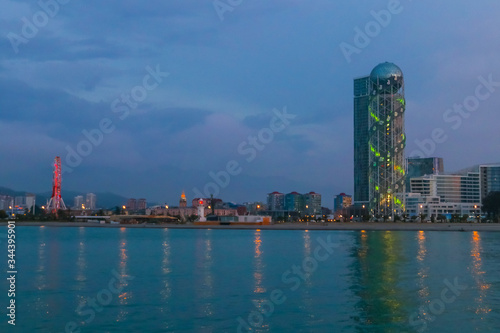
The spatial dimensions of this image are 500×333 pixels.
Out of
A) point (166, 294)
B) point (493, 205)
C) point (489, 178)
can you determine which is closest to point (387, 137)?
point (493, 205)

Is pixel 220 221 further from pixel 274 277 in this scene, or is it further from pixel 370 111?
pixel 274 277

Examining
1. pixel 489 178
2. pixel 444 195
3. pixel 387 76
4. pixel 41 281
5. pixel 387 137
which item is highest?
pixel 387 76

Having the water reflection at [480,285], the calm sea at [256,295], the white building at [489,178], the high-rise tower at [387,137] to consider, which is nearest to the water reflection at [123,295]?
the calm sea at [256,295]

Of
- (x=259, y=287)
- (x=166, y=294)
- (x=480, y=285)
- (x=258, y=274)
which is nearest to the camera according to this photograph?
(x=166, y=294)

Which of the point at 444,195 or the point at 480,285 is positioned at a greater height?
the point at 444,195

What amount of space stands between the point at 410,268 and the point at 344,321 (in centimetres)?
1738

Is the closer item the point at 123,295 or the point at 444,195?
the point at 123,295

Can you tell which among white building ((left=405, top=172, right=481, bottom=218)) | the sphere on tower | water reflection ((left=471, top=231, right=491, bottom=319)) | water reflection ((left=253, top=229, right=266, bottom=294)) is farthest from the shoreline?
water reflection ((left=253, top=229, right=266, bottom=294))

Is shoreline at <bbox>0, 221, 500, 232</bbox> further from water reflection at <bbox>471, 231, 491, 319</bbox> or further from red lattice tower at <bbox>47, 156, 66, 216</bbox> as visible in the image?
water reflection at <bbox>471, 231, 491, 319</bbox>

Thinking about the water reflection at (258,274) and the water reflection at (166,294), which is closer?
the water reflection at (166,294)

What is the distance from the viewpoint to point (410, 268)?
35656 millimetres

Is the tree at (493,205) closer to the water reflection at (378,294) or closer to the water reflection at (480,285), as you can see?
the water reflection at (480,285)

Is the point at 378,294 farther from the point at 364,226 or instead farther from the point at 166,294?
the point at 364,226

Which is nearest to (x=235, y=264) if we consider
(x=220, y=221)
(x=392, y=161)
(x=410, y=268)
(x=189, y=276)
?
(x=189, y=276)
